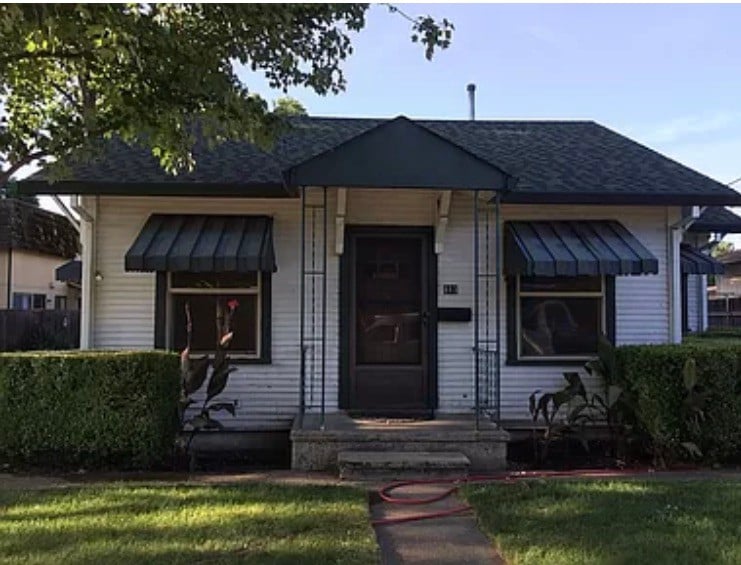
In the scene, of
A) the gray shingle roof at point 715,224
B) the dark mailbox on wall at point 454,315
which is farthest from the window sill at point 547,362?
the gray shingle roof at point 715,224

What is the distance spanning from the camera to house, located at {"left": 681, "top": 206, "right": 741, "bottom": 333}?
36.9 feet

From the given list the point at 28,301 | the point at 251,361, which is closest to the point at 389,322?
the point at 251,361

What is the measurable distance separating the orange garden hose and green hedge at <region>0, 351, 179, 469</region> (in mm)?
2571

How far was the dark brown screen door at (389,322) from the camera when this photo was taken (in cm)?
939

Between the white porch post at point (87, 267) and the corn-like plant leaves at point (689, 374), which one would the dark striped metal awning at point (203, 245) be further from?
the corn-like plant leaves at point (689, 374)

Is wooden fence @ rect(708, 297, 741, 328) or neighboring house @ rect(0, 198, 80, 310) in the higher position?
neighboring house @ rect(0, 198, 80, 310)

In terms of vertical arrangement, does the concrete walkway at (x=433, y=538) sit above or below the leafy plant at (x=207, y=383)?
below

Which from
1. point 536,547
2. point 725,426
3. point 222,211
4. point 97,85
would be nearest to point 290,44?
point 97,85

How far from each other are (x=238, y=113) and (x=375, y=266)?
4033mm

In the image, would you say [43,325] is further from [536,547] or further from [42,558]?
[536,547]

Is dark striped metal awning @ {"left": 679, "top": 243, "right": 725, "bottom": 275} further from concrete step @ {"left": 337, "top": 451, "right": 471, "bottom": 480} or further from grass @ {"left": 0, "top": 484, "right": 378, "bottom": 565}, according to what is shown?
grass @ {"left": 0, "top": 484, "right": 378, "bottom": 565}

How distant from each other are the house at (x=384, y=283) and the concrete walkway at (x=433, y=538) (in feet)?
9.13

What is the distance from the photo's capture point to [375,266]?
9555mm

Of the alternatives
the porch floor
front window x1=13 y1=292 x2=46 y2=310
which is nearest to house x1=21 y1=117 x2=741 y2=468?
the porch floor
